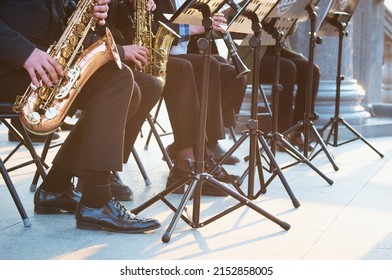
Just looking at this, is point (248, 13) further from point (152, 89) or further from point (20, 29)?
point (20, 29)

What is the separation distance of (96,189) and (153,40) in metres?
1.44

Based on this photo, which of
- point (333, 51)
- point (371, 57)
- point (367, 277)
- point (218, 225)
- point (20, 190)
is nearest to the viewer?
point (367, 277)

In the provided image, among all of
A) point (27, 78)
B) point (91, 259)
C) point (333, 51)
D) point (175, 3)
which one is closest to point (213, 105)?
point (175, 3)

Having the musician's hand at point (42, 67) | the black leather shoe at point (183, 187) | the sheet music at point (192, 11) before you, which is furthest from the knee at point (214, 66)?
the musician's hand at point (42, 67)

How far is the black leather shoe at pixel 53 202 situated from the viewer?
3951 mm

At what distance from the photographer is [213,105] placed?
509cm

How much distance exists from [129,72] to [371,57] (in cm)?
570

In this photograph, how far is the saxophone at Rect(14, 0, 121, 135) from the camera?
3.56 m

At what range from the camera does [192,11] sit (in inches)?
138

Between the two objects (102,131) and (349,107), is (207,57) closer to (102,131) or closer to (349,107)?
(102,131)

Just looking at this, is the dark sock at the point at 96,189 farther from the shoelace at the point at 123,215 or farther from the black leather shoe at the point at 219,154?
the black leather shoe at the point at 219,154

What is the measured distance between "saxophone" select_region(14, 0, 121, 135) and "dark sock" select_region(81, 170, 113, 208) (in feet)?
1.00

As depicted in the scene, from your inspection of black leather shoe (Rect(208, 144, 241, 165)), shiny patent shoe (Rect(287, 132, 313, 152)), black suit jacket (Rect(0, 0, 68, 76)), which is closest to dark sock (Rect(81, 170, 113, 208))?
black suit jacket (Rect(0, 0, 68, 76))

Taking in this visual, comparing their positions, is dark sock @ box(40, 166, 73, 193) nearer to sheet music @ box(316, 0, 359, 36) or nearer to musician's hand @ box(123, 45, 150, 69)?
musician's hand @ box(123, 45, 150, 69)
